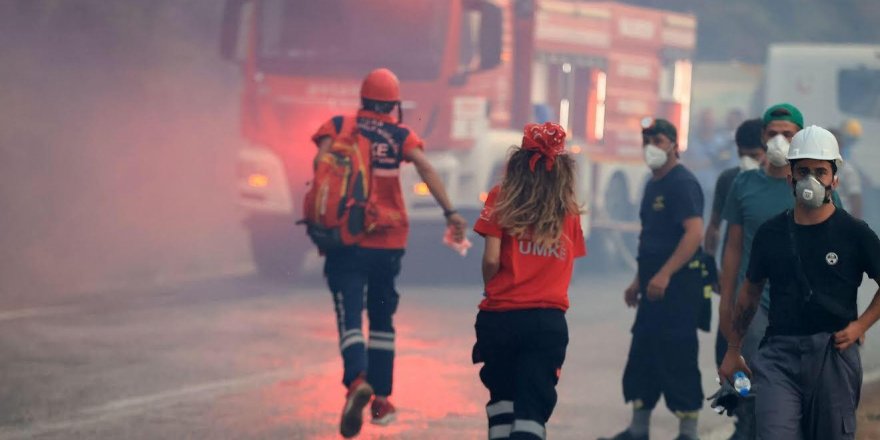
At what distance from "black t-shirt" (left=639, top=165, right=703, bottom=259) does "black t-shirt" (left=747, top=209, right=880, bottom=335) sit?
244 centimetres

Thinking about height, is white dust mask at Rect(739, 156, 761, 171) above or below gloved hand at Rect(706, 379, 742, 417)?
above

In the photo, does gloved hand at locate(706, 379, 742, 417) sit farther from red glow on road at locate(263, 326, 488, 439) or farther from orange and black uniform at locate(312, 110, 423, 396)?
orange and black uniform at locate(312, 110, 423, 396)

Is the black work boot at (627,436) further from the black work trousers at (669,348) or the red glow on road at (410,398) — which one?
the red glow on road at (410,398)

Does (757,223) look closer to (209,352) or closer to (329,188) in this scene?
(329,188)

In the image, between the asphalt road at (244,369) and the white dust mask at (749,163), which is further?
the asphalt road at (244,369)

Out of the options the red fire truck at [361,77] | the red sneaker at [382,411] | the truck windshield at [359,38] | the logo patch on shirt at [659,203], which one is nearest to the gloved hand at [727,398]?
the logo patch on shirt at [659,203]

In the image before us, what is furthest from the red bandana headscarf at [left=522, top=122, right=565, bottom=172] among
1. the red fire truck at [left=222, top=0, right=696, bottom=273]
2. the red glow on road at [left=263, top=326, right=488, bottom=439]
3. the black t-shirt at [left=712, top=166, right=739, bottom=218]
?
the red fire truck at [left=222, top=0, right=696, bottom=273]

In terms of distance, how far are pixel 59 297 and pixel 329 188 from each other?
695 cm

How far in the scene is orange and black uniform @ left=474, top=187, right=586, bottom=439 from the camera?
5863 millimetres

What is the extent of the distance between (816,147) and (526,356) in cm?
131

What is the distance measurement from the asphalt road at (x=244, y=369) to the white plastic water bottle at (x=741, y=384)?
258 cm

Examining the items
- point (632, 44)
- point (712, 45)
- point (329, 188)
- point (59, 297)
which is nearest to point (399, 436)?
point (329, 188)

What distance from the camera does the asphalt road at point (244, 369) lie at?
27.6 feet

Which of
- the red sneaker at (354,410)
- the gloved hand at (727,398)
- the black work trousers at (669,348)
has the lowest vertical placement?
the red sneaker at (354,410)
